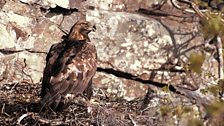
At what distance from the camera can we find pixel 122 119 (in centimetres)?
539

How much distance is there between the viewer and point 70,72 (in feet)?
18.1

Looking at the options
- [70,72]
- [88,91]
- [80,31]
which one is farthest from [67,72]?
[80,31]

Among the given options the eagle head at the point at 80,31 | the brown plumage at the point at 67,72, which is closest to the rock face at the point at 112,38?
the eagle head at the point at 80,31

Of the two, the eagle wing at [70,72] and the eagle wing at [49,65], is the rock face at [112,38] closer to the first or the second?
the eagle wing at [49,65]

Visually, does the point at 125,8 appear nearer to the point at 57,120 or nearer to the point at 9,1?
the point at 9,1

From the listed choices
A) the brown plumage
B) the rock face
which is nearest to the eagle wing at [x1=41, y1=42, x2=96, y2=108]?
the brown plumage

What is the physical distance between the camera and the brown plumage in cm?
534

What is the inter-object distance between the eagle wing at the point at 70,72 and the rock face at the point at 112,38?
1276 mm

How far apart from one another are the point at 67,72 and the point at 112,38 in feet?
6.49

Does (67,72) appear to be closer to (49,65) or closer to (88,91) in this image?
(49,65)

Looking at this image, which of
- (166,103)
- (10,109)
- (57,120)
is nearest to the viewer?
→ (57,120)

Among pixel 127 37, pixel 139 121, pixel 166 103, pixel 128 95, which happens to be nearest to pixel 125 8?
pixel 127 37

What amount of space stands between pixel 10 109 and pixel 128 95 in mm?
2054

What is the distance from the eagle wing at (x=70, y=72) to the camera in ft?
17.5
